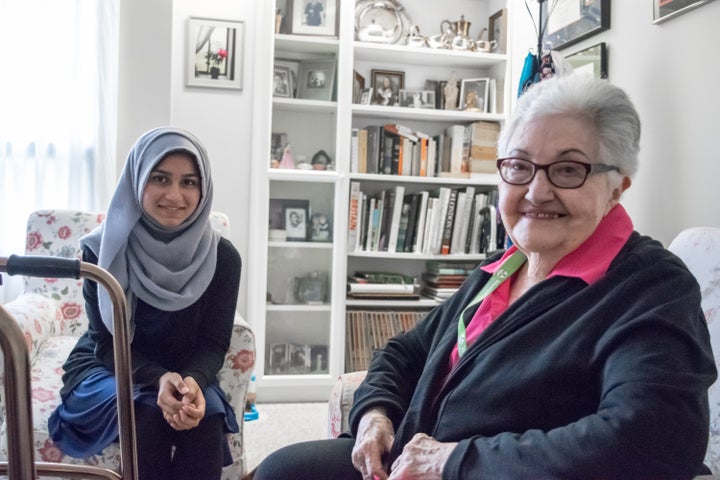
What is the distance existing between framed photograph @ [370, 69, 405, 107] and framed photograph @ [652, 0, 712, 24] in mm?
1489

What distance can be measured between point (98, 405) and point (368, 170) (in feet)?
6.35

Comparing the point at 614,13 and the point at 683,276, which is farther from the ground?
the point at 614,13

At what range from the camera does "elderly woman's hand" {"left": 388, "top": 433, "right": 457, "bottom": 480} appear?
3.14 ft

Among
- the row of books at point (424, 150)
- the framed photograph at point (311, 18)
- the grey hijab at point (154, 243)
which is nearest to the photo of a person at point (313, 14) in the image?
the framed photograph at point (311, 18)

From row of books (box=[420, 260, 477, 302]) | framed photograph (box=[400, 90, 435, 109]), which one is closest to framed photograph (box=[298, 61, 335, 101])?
framed photograph (box=[400, 90, 435, 109])

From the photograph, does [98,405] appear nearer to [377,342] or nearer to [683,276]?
[683,276]

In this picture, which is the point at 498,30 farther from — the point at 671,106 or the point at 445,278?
Result: the point at 671,106

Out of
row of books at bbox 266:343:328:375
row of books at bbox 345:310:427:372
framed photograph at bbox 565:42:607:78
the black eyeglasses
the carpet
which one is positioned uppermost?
framed photograph at bbox 565:42:607:78

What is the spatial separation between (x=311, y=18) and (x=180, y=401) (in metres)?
2.13

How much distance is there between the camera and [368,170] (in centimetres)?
316

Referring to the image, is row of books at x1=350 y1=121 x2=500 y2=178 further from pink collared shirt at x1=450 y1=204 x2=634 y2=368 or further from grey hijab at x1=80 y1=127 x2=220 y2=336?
pink collared shirt at x1=450 y1=204 x2=634 y2=368

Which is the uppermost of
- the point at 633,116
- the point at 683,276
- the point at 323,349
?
the point at 633,116

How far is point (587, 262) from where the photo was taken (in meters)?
1.03

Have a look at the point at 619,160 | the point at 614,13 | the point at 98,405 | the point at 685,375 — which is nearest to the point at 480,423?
the point at 685,375
